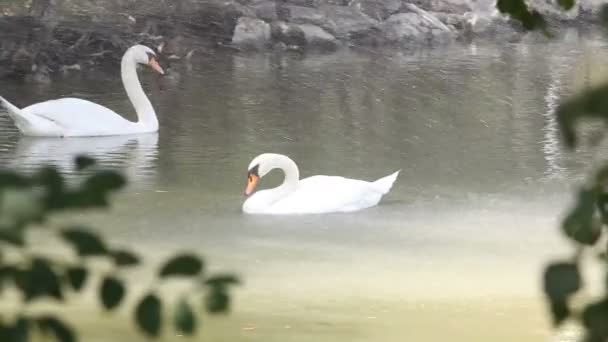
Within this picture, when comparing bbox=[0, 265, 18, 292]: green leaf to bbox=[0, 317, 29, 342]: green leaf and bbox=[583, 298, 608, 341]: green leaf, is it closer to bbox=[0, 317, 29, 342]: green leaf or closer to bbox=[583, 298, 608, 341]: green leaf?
bbox=[0, 317, 29, 342]: green leaf

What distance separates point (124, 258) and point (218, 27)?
1400 cm

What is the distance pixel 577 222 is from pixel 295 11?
49.0ft

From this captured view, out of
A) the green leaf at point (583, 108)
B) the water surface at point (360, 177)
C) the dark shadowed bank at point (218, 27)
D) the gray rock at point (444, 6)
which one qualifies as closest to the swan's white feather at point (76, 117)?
the water surface at point (360, 177)

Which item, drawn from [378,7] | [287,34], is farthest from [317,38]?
[378,7]

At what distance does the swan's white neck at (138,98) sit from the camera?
9.02 meters

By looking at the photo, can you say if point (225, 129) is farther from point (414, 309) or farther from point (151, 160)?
point (414, 309)

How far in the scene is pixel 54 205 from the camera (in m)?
0.83

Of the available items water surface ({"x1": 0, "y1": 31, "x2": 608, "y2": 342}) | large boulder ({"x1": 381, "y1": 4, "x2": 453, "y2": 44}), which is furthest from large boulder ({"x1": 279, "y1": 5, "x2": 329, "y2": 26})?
water surface ({"x1": 0, "y1": 31, "x2": 608, "y2": 342})

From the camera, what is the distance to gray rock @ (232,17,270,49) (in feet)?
47.8

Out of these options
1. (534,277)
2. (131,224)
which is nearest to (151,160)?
(131,224)

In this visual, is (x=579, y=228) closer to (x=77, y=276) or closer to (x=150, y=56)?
(x=77, y=276)

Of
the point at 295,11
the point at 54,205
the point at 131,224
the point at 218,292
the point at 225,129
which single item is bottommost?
the point at 295,11

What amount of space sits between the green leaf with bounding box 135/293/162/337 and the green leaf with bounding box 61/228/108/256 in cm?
5

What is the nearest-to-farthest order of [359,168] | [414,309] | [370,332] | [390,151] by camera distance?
1. [370,332]
2. [414,309]
3. [359,168]
4. [390,151]
